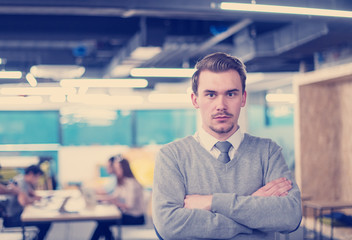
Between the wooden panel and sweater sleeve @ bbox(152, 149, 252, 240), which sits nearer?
sweater sleeve @ bbox(152, 149, 252, 240)

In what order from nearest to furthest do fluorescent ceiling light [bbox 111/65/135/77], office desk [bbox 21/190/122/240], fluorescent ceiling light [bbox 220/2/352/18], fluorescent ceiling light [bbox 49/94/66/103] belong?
fluorescent ceiling light [bbox 220/2/352/18]
office desk [bbox 21/190/122/240]
fluorescent ceiling light [bbox 111/65/135/77]
fluorescent ceiling light [bbox 49/94/66/103]

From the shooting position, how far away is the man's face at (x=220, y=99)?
162 centimetres

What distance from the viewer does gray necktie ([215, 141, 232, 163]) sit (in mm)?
1728

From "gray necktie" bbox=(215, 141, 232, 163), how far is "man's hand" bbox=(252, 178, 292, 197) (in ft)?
0.60

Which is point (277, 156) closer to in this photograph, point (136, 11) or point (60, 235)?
point (136, 11)

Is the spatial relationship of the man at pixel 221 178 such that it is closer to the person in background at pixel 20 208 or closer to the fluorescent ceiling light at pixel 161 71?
the person in background at pixel 20 208

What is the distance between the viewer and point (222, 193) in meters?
1.68

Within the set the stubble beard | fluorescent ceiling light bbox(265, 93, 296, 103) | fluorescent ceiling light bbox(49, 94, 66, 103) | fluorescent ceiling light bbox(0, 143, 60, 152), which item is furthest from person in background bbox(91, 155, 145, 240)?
fluorescent ceiling light bbox(0, 143, 60, 152)

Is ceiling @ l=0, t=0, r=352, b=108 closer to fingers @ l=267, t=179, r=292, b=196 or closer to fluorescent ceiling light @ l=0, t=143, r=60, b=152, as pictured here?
fingers @ l=267, t=179, r=292, b=196

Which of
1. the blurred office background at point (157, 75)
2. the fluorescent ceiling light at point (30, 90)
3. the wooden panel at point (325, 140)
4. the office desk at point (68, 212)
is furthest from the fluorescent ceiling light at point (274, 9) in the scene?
the fluorescent ceiling light at point (30, 90)

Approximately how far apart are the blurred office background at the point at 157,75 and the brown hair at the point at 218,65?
0.22 m

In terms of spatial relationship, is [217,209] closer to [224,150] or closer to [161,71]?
[224,150]

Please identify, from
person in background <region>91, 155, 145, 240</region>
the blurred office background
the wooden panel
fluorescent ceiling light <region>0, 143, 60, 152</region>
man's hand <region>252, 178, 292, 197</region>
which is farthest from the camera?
fluorescent ceiling light <region>0, 143, 60, 152</region>

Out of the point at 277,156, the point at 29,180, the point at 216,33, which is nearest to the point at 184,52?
the point at 216,33
